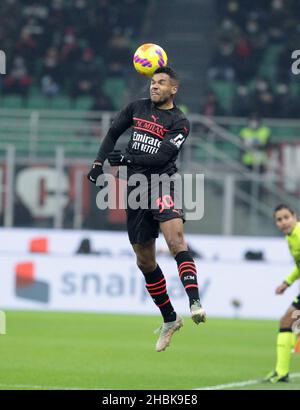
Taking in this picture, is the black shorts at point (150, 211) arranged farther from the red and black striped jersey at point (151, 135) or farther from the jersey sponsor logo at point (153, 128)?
the jersey sponsor logo at point (153, 128)

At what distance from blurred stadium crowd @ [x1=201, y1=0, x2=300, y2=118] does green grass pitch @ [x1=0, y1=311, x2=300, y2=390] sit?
748 centimetres

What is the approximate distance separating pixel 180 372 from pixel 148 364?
0.88m

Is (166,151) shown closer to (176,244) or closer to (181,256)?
(176,244)

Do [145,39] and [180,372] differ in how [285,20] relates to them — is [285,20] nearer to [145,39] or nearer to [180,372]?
[145,39]

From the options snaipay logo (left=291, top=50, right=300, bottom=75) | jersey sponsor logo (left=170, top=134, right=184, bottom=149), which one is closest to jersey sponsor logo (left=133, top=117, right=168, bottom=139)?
jersey sponsor logo (left=170, top=134, right=184, bottom=149)

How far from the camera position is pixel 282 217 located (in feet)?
42.6

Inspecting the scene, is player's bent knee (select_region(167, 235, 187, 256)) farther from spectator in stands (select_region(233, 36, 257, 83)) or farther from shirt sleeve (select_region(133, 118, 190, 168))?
spectator in stands (select_region(233, 36, 257, 83))

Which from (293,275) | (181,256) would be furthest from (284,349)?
(181,256)

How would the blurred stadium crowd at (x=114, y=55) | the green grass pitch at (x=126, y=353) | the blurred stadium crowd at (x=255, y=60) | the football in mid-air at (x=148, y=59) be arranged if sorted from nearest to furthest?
the football in mid-air at (x=148, y=59) → the green grass pitch at (x=126, y=353) → the blurred stadium crowd at (x=255, y=60) → the blurred stadium crowd at (x=114, y=55)

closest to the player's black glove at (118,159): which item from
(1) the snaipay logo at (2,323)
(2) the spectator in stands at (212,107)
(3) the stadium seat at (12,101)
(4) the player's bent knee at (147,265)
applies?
(4) the player's bent knee at (147,265)

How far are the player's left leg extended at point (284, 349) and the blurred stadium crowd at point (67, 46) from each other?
567 inches

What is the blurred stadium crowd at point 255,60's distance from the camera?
1037 inches
